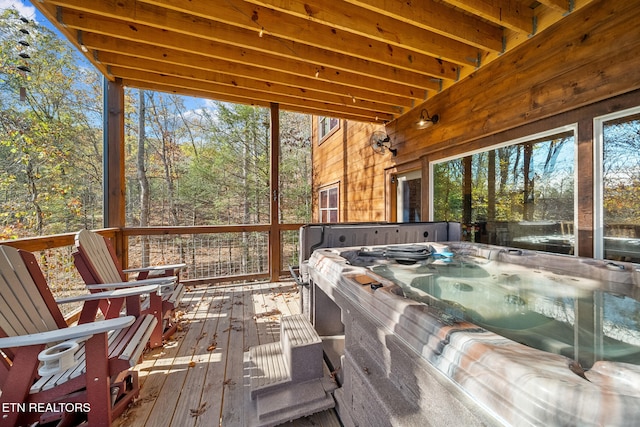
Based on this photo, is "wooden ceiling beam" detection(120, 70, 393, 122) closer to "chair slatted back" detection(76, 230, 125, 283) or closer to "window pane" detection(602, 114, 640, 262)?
"chair slatted back" detection(76, 230, 125, 283)

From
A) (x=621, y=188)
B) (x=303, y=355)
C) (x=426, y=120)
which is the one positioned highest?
(x=426, y=120)

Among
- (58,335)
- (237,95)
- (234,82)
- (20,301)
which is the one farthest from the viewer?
(237,95)

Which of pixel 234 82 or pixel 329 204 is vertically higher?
pixel 234 82

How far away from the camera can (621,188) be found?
1797mm

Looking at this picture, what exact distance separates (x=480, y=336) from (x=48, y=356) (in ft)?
4.94

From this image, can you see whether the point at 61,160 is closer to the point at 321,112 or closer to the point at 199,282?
the point at 199,282

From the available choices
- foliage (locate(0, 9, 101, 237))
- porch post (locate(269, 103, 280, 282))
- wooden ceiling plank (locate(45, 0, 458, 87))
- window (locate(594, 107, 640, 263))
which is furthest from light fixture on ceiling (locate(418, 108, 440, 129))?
foliage (locate(0, 9, 101, 237))

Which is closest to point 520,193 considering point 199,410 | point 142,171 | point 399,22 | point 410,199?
point 410,199

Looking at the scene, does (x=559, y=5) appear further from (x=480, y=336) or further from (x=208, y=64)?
(x=208, y=64)

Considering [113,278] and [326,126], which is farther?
[326,126]

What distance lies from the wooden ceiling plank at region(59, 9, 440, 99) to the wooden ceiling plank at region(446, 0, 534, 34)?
111 centimetres

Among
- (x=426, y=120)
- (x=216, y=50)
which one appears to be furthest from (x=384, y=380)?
(x=426, y=120)

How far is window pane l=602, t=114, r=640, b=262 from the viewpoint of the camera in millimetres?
1732

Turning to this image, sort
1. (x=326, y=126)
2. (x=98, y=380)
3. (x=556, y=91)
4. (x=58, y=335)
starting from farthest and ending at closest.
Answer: (x=326, y=126)
(x=556, y=91)
(x=98, y=380)
(x=58, y=335)
